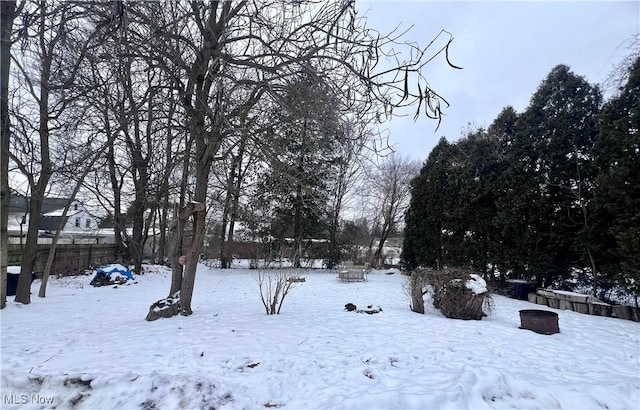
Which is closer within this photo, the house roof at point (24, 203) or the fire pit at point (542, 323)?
the fire pit at point (542, 323)

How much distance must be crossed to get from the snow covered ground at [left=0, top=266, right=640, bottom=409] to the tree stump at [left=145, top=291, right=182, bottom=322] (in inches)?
9.7

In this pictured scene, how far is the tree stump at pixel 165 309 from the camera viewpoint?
620 cm

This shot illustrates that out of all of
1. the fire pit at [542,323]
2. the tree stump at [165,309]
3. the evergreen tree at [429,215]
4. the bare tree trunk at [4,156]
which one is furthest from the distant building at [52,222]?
the evergreen tree at [429,215]

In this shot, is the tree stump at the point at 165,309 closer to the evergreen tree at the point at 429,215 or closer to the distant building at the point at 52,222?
the distant building at the point at 52,222

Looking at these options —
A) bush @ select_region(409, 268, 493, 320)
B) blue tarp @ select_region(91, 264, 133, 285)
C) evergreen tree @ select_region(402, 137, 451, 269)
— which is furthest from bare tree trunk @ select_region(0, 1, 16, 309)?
evergreen tree @ select_region(402, 137, 451, 269)

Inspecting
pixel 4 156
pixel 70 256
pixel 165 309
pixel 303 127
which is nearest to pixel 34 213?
pixel 4 156

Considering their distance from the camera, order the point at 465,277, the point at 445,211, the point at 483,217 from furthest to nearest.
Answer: the point at 445,211 < the point at 483,217 < the point at 465,277

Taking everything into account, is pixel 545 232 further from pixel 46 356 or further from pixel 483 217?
pixel 46 356

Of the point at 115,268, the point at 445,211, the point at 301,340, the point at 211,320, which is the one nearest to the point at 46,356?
the point at 211,320

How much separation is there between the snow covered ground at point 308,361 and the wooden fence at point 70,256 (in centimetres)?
563

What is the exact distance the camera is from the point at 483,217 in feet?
41.0

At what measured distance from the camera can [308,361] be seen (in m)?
4.24

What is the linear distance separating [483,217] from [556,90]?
4.42 metres

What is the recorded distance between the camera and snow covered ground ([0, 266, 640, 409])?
3.33 metres
